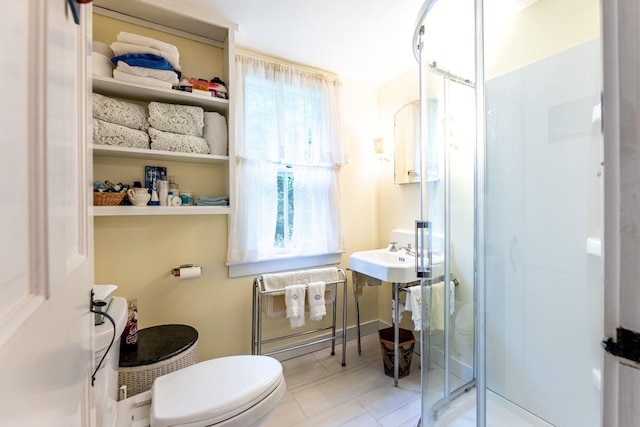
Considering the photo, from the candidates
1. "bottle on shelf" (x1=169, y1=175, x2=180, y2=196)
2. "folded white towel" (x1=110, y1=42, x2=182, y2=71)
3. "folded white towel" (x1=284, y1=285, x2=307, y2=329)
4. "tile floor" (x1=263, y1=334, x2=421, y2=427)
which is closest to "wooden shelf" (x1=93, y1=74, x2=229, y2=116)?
"folded white towel" (x1=110, y1=42, x2=182, y2=71)

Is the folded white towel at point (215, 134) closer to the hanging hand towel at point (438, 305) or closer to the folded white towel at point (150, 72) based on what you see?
the folded white towel at point (150, 72)

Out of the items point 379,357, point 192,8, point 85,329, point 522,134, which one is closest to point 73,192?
point 85,329

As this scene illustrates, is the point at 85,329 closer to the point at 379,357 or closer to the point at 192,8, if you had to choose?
the point at 192,8

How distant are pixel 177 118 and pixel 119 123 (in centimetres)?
28

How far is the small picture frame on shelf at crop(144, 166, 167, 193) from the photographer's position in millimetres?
1612

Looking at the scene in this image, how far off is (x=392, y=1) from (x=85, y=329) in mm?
1909

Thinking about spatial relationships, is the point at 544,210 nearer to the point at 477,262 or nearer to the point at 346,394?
the point at 477,262

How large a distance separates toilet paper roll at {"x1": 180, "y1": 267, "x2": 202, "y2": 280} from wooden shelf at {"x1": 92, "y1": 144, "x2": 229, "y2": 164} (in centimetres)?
67

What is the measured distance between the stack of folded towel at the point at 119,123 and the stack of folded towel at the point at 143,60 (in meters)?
0.14

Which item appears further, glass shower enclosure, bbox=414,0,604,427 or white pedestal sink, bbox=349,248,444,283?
white pedestal sink, bbox=349,248,444,283

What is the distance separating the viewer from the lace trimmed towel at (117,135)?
4.48 ft

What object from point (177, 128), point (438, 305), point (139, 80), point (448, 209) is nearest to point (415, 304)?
point (438, 305)

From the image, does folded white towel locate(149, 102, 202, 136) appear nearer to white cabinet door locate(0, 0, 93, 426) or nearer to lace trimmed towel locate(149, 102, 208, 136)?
lace trimmed towel locate(149, 102, 208, 136)

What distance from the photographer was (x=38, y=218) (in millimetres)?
309
